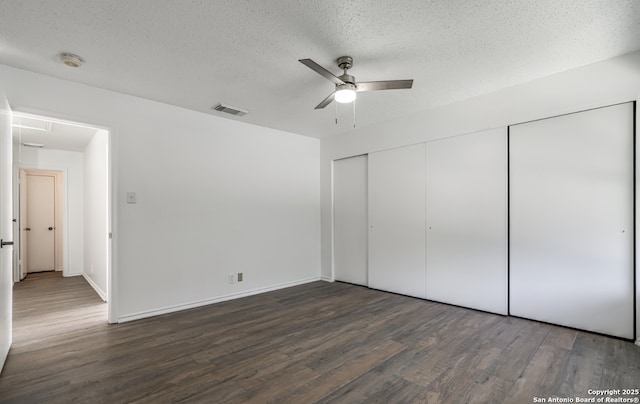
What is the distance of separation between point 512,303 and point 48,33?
481 cm

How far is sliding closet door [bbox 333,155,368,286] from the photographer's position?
4.84 meters

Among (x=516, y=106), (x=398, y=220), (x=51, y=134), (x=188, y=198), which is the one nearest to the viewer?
(x=516, y=106)

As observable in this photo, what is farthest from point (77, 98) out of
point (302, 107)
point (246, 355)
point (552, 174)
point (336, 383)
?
point (552, 174)

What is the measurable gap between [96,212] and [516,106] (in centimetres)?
588

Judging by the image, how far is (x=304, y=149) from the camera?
17.0 feet

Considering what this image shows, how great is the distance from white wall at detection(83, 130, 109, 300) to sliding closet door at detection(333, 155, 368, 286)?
3.30 meters

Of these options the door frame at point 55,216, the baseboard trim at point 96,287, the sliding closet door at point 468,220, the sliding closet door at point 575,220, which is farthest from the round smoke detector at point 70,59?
the door frame at point 55,216

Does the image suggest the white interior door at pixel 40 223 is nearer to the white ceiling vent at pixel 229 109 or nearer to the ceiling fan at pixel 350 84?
the white ceiling vent at pixel 229 109

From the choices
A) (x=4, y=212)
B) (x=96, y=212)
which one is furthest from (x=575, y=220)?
(x=96, y=212)

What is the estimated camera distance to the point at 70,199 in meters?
6.07

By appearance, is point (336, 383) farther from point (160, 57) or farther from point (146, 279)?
point (160, 57)

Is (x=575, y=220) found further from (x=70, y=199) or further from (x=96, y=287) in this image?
(x=70, y=199)

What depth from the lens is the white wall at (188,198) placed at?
10.6 ft

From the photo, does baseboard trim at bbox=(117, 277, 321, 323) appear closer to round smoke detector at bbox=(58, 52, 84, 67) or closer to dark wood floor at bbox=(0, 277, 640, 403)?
dark wood floor at bbox=(0, 277, 640, 403)
